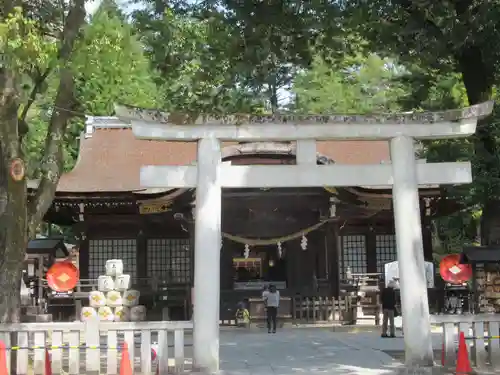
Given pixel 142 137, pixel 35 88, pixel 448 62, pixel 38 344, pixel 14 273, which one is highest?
pixel 448 62

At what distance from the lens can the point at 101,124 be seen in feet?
81.0

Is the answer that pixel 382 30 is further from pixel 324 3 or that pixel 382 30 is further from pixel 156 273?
pixel 156 273

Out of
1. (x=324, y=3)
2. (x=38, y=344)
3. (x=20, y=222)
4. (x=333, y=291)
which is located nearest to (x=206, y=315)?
(x=38, y=344)

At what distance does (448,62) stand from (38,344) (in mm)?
10595

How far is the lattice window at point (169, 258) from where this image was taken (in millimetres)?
21641

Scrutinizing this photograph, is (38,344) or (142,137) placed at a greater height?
(142,137)

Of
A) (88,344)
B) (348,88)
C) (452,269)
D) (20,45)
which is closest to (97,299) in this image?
(88,344)

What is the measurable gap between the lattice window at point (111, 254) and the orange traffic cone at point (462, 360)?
44.5 feet

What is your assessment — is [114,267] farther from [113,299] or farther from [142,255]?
[142,255]

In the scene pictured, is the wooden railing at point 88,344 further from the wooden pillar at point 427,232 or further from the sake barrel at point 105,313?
the wooden pillar at point 427,232

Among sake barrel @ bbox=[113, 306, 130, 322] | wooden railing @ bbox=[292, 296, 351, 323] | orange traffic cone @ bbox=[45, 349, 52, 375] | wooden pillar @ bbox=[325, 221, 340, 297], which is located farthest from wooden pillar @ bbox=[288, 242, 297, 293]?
orange traffic cone @ bbox=[45, 349, 52, 375]

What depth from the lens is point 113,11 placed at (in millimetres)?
13125

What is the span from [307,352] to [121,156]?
11995mm

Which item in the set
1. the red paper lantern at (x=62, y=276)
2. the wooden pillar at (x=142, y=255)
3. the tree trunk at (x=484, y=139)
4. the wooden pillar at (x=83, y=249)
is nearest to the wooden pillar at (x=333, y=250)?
the wooden pillar at (x=142, y=255)
